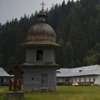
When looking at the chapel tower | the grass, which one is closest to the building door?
the chapel tower

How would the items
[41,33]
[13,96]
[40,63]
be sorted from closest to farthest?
[13,96]
[40,63]
[41,33]

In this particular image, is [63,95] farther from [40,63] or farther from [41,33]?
[41,33]

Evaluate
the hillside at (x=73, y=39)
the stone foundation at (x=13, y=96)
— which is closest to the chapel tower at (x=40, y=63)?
the stone foundation at (x=13, y=96)

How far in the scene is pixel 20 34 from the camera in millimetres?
141625

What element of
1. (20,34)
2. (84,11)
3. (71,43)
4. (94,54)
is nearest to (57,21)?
(84,11)

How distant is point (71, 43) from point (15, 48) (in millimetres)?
26036

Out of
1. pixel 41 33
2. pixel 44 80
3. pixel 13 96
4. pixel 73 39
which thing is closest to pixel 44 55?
pixel 41 33

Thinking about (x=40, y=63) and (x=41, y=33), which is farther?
(x=41, y=33)

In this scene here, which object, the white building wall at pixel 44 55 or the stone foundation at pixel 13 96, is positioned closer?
the stone foundation at pixel 13 96

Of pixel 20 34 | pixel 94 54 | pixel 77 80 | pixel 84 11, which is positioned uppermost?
pixel 84 11

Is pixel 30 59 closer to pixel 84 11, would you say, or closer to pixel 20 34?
pixel 20 34

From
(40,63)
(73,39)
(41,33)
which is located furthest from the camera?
(73,39)

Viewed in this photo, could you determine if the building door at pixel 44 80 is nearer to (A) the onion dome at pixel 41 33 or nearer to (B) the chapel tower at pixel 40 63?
(B) the chapel tower at pixel 40 63

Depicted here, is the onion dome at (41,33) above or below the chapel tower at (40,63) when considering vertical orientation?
above
